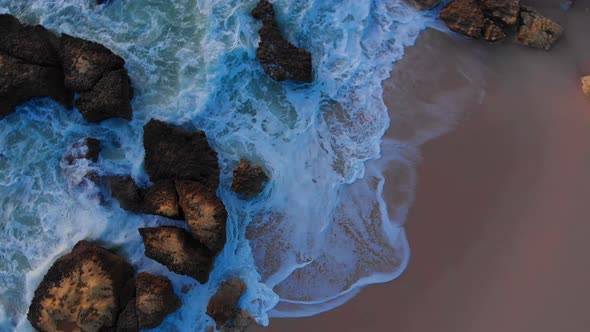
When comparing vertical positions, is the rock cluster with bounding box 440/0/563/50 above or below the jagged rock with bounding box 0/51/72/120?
above

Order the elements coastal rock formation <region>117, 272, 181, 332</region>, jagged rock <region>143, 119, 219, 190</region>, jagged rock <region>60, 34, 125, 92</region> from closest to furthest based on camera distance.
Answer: coastal rock formation <region>117, 272, 181, 332</region>, jagged rock <region>143, 119, 219, 190</region>, jagged rock <region>60, 34, 125, 92</region>

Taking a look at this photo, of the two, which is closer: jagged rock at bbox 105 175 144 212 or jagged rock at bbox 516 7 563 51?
jagged rock at bbox 105 175 144 212

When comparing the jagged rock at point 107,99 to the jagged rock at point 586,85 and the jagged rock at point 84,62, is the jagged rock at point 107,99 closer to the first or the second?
the jagged rock at point 84,62

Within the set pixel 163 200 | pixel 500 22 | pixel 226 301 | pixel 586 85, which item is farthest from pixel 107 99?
pixel 586 85

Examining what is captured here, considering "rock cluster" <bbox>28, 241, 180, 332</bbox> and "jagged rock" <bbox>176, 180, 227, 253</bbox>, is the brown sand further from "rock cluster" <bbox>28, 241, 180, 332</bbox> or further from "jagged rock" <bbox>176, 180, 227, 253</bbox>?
"rock cluster" <bbox>28, 241, 180, 332</bbox>

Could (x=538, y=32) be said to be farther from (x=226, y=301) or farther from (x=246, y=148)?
(x=226, y=301)

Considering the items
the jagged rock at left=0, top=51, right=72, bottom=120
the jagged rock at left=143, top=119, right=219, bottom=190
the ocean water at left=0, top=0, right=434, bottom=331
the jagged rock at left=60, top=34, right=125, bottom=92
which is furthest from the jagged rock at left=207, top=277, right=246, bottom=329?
the jagged rock at left=0, top=51, right=72, bottom=120

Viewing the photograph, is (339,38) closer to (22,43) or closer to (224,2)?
(224,2)
